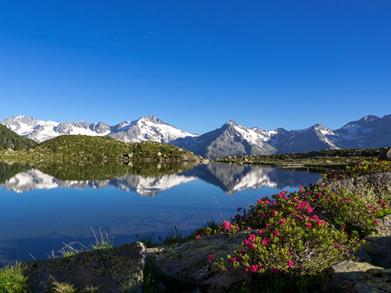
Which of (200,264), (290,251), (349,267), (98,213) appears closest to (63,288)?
(200,264)

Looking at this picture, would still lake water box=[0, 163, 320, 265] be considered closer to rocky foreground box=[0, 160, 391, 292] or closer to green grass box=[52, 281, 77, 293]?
rocky foreground box=[0, 160, 391, 292]

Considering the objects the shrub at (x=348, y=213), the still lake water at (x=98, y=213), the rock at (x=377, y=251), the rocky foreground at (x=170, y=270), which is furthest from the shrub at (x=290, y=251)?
the still lake water at (x=98, y=213)

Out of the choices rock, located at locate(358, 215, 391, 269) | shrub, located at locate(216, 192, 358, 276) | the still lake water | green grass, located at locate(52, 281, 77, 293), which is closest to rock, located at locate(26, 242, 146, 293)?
green grass, located at locate(52, 281, 77, 293)

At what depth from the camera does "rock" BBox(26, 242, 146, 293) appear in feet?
36.6

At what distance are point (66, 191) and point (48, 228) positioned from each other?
2356 centimetres

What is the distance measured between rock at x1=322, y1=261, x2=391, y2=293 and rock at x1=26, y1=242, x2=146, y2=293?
5372mm

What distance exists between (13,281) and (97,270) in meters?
2.50

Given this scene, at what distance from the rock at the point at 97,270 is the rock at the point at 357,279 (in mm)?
5372

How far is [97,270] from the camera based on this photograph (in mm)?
11773

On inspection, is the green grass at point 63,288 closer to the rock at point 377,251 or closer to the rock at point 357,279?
the rock at point 357,279

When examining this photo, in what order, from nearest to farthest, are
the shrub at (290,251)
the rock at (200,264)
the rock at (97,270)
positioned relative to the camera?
the shrub at (290,251) < the rock at (200,264) < the rock at (97,270)

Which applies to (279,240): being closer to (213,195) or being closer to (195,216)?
(195,216)

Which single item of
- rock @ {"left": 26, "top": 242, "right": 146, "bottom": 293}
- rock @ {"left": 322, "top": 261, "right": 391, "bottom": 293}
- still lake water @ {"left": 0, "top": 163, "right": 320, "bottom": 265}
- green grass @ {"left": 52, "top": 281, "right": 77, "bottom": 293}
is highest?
rock @ {"left": 322, "top": 261, "right": 391, "bottom": 293}

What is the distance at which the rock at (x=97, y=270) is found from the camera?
11.1 metres
